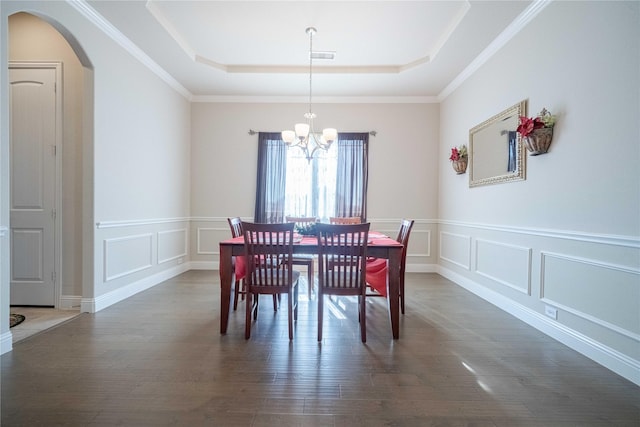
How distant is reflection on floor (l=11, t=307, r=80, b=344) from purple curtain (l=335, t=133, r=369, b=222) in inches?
147

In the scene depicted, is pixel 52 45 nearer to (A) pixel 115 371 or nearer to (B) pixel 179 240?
(B) pixel 179 240

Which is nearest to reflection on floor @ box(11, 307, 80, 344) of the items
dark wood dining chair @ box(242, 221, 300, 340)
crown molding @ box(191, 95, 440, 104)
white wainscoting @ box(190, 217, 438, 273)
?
dark wood dining chair @ box(242, 221, 300, 340)

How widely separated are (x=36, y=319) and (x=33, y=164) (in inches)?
61.3

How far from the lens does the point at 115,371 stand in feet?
6.68

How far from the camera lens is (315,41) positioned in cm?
368

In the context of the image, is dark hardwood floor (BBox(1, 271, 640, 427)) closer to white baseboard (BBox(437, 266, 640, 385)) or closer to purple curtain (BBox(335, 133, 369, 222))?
white baseboard (BBox(437, 266, 640, 385))

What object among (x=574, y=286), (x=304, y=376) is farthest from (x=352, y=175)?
(x=304, y=376)

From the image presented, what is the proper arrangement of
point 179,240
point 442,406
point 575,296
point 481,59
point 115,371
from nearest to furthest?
point 442,406 → point 115,371 → point 575,296 → point 481,59 → point 179,240

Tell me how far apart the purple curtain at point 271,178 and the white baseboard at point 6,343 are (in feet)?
10.8

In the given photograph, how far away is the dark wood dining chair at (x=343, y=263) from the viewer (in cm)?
245

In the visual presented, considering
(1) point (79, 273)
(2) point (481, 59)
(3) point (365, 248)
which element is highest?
(2) point (481, 59)

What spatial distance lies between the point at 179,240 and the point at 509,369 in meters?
4.67

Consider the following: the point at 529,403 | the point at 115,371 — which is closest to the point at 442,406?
the point at 529,403

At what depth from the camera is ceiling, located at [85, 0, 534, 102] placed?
305cm
